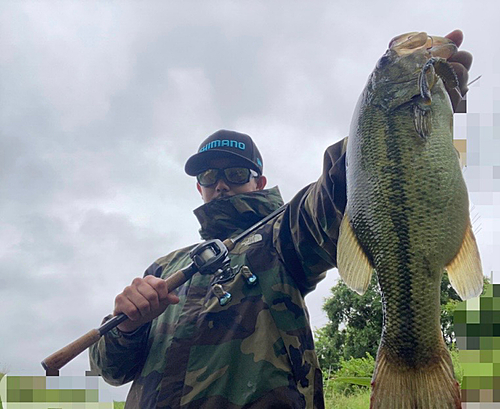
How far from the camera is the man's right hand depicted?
9.28 feet

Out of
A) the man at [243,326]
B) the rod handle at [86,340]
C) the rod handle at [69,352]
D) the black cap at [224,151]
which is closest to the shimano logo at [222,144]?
the black cap at [224,151]

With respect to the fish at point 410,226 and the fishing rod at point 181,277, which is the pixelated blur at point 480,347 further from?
the fishing rod at point 181,277

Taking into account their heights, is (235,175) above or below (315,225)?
above

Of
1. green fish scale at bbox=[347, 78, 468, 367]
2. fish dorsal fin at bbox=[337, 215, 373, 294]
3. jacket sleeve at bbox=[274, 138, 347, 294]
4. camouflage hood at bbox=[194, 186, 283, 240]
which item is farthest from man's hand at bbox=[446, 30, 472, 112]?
camouflage hood at bbox=[194, 186, 283, 240]

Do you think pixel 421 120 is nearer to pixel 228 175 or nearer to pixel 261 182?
pixel 228 175

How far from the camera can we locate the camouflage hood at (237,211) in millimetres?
3531

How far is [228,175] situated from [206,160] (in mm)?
200

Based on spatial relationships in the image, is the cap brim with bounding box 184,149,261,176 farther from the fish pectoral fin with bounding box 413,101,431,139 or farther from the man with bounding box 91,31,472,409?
the fish pectoral fin with bounding box 413,101,431,139

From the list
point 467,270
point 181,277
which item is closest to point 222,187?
point 181,277

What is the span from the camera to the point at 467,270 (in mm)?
1796

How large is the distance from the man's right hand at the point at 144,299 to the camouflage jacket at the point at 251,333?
7.1 inches

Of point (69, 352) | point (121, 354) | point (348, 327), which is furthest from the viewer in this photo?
point (348, 327)

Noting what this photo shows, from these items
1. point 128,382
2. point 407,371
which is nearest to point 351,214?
point 407,371

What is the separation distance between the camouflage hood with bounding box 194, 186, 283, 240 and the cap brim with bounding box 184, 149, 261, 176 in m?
0.28
